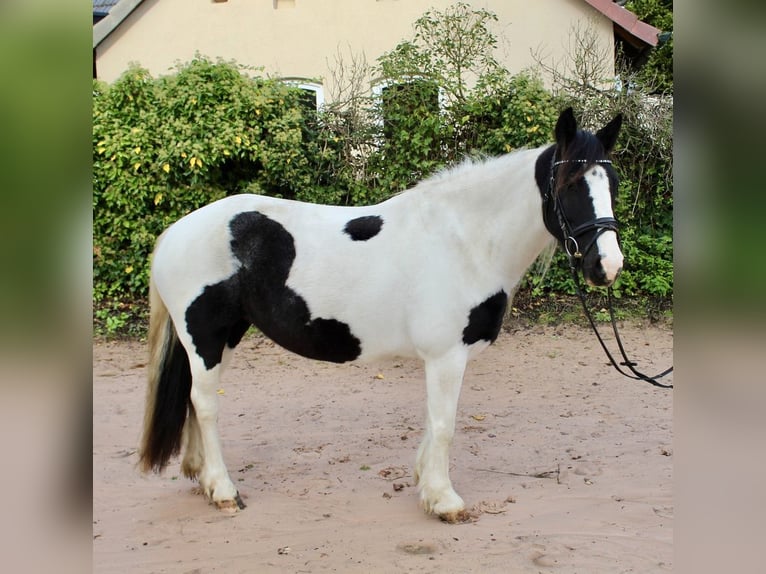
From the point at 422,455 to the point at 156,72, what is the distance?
9.18 m

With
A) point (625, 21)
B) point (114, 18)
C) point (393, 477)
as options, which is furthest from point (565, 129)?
point (114, 18)

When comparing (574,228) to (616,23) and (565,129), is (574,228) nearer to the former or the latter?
(565,129)

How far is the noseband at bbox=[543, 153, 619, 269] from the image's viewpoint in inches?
108

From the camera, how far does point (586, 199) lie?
2.80 meters

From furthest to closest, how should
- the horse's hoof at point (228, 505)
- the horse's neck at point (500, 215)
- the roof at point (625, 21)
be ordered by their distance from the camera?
the roof at point (625, 21), the horse's hoof at point (228, 505), the horse's neck at point (500, 215)

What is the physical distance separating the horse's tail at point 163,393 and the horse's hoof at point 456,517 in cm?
155

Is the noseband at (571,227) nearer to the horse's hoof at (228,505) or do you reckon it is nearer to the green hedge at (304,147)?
the horse's hoof at (228,505)

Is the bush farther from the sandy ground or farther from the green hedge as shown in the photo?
the sandy ground

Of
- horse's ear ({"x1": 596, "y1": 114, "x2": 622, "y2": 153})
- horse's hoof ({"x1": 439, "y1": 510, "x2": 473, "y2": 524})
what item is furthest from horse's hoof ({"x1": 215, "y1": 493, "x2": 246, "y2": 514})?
horse's ear ({"x1": 596, "y1": 114, "x2": 622, "y2": 153})

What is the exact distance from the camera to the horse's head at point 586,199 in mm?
2730

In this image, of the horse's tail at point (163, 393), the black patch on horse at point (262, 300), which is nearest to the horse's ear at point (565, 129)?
the black patch on horse at point (262, 300)

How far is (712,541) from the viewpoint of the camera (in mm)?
889

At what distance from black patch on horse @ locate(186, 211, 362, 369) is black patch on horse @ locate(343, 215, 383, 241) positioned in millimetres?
327

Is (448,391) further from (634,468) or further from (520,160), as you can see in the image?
(634,468)
